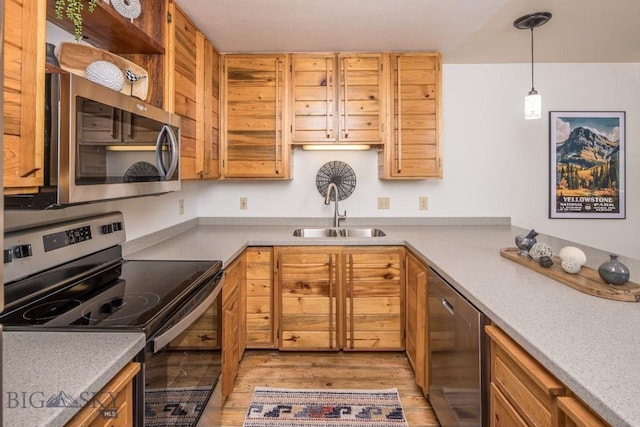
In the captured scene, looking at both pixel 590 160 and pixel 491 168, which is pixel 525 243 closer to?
pixel 491 168

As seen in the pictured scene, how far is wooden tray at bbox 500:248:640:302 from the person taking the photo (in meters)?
1.19

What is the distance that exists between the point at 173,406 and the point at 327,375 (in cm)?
135

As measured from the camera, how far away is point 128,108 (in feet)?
4.49

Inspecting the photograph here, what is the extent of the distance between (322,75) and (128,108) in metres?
1.69

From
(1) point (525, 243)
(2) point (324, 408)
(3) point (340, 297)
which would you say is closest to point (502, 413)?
(1) point (525, 243)

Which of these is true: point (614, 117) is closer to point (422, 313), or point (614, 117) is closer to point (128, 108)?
point (422, 313)

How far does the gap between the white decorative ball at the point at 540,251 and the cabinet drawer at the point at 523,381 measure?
0.58 meters

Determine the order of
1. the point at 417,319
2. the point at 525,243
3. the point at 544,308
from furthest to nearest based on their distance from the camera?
the point at 417,319, the point at 525,243, the point at 544,308

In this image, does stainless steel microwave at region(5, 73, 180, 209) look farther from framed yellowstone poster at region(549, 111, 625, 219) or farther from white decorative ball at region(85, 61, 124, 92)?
framed yellowstone poster at region(549, 111, 625, 219)

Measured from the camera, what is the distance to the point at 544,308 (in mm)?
1135

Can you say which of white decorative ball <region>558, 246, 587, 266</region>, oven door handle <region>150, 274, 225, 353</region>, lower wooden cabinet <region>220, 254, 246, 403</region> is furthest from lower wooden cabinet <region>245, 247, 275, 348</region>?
white decorative ball <region>558, 246, 587, 266</region>

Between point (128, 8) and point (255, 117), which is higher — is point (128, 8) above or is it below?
above

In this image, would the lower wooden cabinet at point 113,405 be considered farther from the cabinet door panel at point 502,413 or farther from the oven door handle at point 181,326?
the cabinet door panel at point 502,413

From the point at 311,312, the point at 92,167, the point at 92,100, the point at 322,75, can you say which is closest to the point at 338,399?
the point at 311,312
